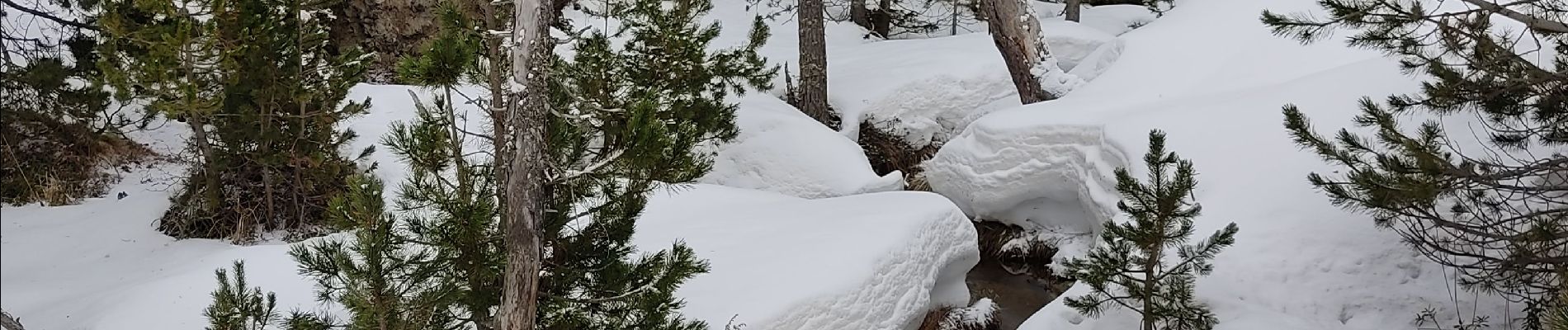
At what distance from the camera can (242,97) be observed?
6.55m

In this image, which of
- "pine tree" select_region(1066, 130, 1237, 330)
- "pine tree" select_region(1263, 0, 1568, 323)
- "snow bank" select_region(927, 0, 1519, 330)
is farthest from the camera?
"snow bank" select_region(927, 0, 1519, 330)

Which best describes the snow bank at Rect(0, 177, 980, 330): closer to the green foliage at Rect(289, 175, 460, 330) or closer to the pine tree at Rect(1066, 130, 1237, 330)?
the pine tree at Rect(1066, 130, 1237, 330)

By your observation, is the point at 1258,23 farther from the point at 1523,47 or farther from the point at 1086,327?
the point at 1086,327

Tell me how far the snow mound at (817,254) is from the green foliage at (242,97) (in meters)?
2.50

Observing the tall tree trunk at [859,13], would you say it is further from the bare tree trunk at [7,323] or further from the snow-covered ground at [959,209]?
the bare tree trunk at [7,323]

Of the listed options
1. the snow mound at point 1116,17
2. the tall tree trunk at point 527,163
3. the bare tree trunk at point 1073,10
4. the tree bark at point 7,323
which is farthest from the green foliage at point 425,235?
the bare tree trunk at point 1073,10

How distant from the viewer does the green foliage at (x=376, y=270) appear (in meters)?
3.07

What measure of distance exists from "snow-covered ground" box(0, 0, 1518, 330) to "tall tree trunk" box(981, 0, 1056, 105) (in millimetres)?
590

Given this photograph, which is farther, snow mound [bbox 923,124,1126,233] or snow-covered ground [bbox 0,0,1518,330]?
snow mound [bbox 923,124,1126,233]

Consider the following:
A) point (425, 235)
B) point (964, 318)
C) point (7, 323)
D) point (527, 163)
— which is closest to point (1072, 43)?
point (964, 318)

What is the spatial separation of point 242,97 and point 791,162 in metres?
4.25

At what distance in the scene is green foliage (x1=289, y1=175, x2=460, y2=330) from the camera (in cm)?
307

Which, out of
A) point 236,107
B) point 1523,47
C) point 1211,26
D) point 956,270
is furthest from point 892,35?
point 236,107

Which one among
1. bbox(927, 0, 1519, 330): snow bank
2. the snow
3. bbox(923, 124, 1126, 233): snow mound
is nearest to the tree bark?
the snow
